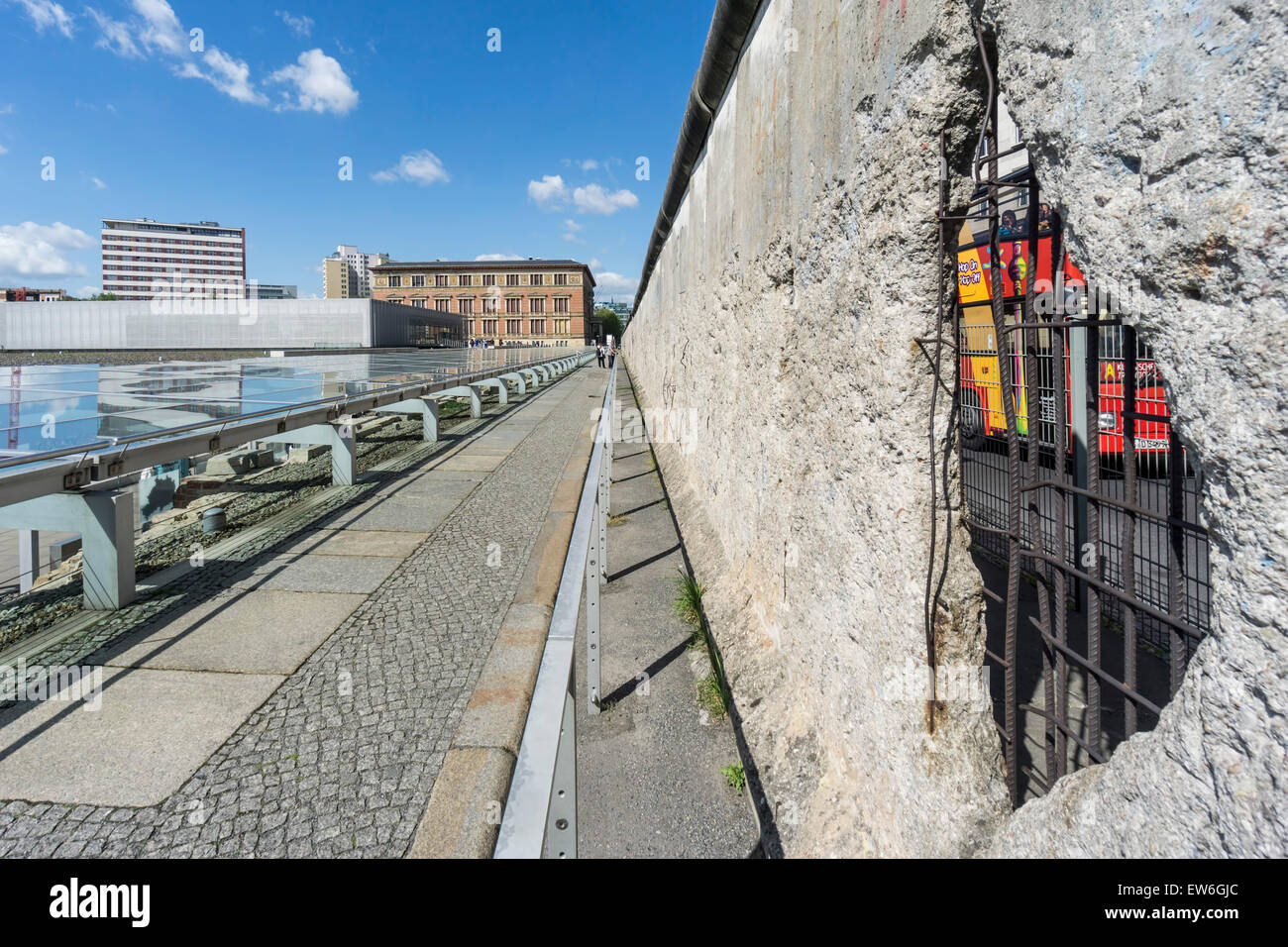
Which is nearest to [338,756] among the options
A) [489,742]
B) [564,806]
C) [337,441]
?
[489,742]

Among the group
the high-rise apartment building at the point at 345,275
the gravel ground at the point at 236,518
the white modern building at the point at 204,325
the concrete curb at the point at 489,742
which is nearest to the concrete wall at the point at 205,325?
the white modern building at the point at 204,325

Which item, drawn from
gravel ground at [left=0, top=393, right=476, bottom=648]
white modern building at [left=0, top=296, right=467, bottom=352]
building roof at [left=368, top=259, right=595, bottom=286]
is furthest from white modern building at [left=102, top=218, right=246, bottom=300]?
gravel ground at [left=0, top=393, right=476, bottom=648]

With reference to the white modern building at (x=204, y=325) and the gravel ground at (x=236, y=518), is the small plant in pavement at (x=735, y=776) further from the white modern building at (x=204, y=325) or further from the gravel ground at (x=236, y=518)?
the white modern building at (x=204, y=325)

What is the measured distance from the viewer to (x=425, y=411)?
1188cm

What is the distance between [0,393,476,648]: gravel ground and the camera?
14.7 feet

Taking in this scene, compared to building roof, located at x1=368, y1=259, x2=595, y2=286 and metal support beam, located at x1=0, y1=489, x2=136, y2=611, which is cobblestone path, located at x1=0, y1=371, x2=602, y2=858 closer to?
metal support beam, located at x1=0, y1=489, x2=136, y2=611

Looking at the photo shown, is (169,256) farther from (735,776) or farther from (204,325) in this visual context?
(735,776)

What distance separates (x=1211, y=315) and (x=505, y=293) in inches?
3758

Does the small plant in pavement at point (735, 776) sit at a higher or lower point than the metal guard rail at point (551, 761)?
lower

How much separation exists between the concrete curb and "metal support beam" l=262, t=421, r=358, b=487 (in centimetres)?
395

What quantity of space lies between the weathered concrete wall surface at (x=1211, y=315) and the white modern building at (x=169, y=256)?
18827cm

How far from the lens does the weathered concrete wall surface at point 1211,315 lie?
37.4 inches

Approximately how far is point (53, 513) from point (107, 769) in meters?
2.30
